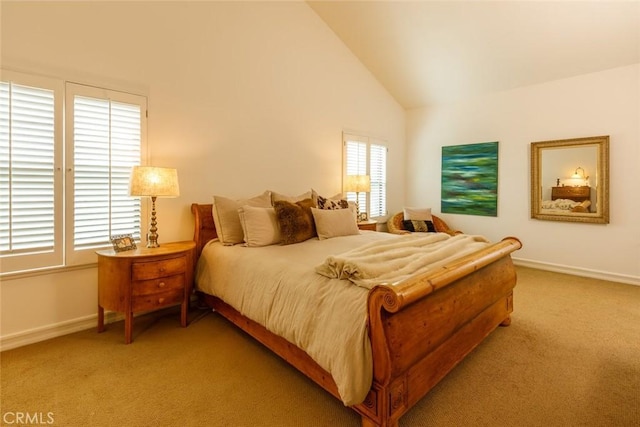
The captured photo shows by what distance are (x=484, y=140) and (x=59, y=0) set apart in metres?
5.42

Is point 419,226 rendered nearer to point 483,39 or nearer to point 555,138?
point 555,138

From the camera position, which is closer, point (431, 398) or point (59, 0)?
point (431, 398)

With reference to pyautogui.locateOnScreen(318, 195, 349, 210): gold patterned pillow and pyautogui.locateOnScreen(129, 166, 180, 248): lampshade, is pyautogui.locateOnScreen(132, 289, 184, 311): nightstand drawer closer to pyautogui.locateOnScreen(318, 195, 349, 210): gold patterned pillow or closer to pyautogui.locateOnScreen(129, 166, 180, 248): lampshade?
pyautogui.locateOnScreen(129, 166, 180, 248): lampshade

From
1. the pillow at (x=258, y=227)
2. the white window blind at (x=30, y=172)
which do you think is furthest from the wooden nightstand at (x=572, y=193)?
the white window blind at (x=30, y=172)

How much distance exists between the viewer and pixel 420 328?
165 cm

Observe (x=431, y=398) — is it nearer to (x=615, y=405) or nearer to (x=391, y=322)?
(x=391, y=322)

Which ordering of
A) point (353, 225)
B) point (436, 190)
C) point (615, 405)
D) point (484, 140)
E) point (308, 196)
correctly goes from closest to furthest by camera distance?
point (615, 405) → point (353, 225) → point (308, 196) → point (484, 140) → point (436, 190)

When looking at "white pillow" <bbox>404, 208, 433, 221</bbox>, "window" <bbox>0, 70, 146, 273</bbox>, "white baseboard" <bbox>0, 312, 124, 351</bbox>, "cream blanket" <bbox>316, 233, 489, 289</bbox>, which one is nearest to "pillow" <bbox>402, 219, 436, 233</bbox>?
"white pillow" <bbox>404, 208, 433, 221</bbox>

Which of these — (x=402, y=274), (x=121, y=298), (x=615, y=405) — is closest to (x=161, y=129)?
(x=121, y=298)

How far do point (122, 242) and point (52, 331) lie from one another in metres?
0.88

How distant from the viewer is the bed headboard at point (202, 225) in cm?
311

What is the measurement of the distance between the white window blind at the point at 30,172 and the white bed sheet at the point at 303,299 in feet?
3.90

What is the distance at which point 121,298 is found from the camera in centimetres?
239

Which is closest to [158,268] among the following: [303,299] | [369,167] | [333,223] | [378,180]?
[303,299]
